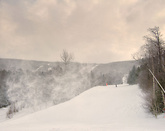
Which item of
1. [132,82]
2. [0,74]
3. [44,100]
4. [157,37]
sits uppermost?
[157,37]

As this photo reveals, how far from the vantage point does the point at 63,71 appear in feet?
175

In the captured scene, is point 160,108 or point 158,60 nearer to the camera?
point 160,108

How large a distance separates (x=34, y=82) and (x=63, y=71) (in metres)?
11.3

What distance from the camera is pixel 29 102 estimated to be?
110ft

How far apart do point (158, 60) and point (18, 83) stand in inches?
1342

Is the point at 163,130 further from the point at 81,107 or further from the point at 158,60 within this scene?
the point at 81,107

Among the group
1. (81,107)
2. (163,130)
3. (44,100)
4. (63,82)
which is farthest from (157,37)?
(63,82)

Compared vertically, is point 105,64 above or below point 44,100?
above

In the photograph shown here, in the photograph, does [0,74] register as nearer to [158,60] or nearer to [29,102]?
[29,102]

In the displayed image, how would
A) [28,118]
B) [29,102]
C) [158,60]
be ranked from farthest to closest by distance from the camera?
[29,102] < [158,60] < [28,118]

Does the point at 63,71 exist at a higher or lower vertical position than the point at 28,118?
higher

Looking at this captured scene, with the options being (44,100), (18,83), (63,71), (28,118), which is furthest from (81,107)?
(63,71)

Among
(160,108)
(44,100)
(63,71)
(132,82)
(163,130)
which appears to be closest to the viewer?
(163,130)

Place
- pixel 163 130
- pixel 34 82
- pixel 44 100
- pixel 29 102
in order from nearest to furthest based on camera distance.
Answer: pixel 163 130
pixel 29 102
pixel 44 100
pixel 34 82
